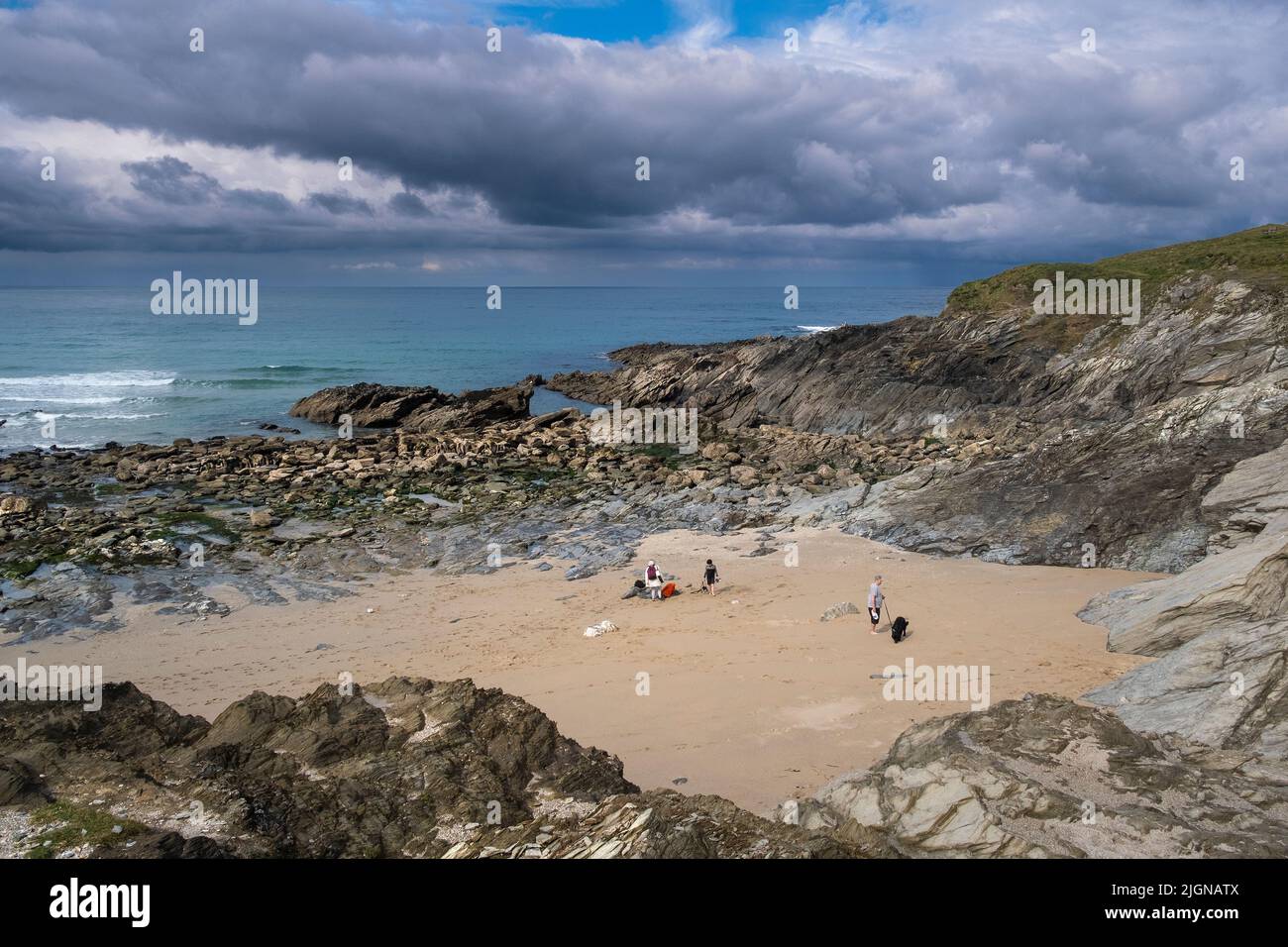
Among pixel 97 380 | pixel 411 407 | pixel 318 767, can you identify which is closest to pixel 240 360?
pixel 97 380

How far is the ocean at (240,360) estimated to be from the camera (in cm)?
5956

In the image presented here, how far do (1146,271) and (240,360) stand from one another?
88154 millimetres

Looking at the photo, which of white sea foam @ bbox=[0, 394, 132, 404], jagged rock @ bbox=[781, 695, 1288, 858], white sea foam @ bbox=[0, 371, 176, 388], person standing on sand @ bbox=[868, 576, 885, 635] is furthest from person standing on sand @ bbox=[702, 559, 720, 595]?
white sea foam @ bbox=[0, 371, 176, 388]

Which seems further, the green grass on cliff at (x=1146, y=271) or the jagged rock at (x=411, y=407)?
the jagged rock at (x=411, y=407)

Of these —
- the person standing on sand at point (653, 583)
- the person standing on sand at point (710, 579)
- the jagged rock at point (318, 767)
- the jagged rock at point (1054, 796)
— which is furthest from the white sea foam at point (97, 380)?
the jagged rock at point (1054, 796)

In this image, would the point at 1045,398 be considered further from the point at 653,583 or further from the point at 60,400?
the point at 60,400

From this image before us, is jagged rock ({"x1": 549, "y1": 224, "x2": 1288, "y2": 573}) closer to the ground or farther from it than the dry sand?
farther from it

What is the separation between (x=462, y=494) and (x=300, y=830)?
2802 centimetres

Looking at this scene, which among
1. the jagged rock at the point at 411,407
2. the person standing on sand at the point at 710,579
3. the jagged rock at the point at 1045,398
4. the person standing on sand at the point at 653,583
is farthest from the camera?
the jagged rock at the point at 411,407

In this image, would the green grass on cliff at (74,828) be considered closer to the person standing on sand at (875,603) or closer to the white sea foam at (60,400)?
the person standing on sand at (875,603)

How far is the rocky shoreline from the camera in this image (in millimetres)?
9141

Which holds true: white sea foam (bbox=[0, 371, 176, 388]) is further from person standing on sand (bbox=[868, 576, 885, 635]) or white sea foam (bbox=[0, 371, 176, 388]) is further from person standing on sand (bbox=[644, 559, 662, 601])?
person standing on sand (bbox=[868, 576, 885, 635])

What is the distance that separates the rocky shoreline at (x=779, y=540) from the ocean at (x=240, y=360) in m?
10.1

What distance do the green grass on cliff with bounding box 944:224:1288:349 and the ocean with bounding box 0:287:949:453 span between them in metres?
34.1
